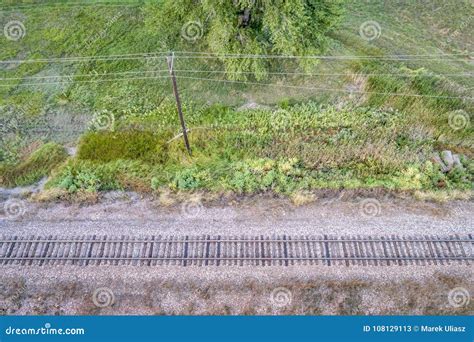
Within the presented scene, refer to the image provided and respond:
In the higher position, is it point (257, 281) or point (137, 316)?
point (257, 281)

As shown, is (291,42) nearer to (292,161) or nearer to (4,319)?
(292,161)

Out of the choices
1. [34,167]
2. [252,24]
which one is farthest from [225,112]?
[34,167]

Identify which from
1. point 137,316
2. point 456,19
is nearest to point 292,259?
point 137,316

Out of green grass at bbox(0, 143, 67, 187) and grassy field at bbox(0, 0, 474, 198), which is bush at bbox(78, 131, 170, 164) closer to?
grassy field at bbox(0, 0, 474, 198)

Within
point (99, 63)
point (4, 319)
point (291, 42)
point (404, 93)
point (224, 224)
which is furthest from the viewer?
point (99, 63)

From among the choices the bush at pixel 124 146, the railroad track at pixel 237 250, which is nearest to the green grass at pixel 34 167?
the bush at pixel 124 146

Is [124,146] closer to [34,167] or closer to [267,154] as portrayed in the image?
[34,167]

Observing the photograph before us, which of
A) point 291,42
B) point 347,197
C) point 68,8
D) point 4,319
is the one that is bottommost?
point 4,319
